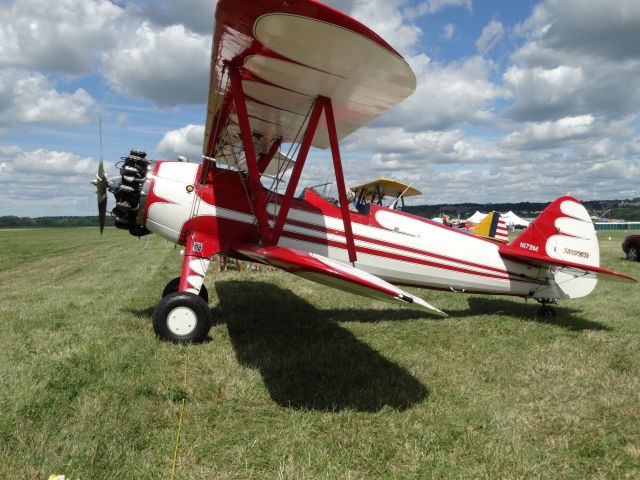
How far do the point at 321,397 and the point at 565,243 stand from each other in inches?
204

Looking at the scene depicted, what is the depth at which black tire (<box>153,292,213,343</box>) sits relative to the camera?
16.8 feet

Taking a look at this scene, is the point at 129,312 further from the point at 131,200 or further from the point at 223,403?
the point at 223,403

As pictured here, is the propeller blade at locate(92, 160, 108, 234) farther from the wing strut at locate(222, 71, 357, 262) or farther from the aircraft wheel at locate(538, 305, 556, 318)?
the aircraft wheel at locate(538, 305, 556, 318)

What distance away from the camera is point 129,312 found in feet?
21.8

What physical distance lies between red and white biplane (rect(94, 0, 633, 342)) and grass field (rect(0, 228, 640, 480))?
0.75 m

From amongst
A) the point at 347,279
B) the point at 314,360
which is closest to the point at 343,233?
the point at 314,360

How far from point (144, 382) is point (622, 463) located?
3.56 metres

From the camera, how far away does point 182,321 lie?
17.0 feet

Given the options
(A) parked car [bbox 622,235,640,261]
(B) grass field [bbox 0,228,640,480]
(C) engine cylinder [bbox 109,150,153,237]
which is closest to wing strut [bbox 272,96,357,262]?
(B) grass field [bbox 0,228,640,480]

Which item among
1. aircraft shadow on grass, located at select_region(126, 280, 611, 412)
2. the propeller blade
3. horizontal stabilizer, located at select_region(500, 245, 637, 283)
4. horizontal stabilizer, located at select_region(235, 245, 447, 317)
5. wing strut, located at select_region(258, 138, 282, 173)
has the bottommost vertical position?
aircraft shadow on grass, located at select_region(126, 280, 611, 412)

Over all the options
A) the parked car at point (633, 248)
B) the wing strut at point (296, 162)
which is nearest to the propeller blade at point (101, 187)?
the wing strut at point (296, 162)

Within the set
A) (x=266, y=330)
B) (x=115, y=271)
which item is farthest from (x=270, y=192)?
(x=115, y=271)

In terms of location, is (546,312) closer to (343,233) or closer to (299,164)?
(343,233)

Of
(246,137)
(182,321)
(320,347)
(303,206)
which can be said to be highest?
(246,137)
